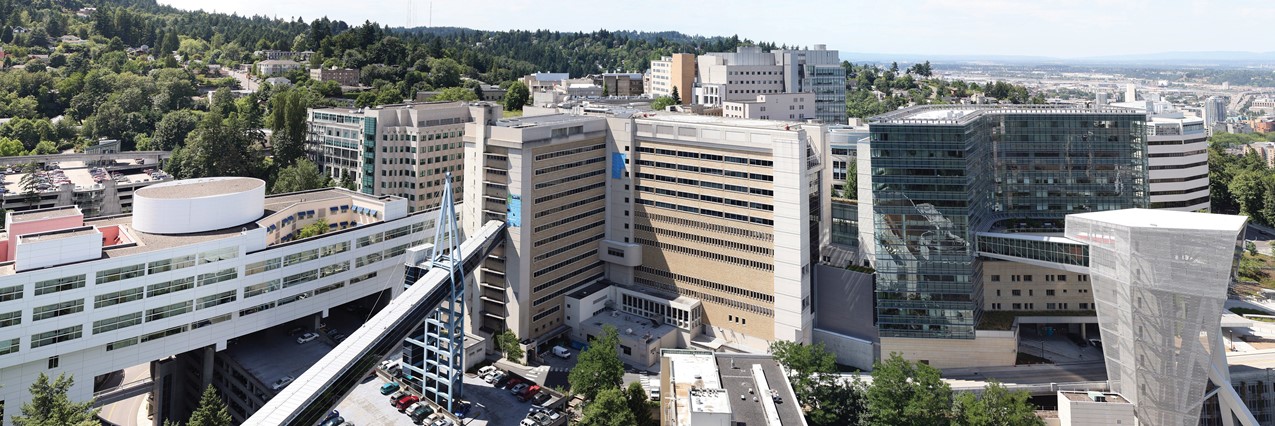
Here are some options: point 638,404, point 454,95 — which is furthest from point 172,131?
point 638,404

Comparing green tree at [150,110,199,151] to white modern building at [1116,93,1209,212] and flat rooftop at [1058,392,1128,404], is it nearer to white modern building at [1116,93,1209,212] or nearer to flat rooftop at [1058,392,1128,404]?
flat rooftop at [1058,392,1128,404]

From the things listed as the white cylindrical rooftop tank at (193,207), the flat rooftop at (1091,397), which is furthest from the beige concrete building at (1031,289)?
the white cylindrical rooftop tank at (193,207)

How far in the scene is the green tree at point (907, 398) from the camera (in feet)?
184

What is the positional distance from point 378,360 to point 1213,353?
58.5 meters

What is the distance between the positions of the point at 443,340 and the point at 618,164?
2737cm

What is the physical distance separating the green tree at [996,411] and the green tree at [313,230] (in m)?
59.2

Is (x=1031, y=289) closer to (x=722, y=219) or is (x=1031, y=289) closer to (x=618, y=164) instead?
(x=722, y=219)

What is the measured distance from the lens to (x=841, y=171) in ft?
301

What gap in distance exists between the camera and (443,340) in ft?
208

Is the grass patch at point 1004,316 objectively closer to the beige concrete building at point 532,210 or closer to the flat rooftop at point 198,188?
the beige concrete building at point 532,210

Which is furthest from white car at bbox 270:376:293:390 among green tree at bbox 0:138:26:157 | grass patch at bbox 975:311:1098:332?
green tree at bbox 0:138:26:157

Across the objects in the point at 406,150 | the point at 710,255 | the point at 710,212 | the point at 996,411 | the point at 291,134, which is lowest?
the point at 996,411

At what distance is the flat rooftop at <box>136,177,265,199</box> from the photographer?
65.8 m

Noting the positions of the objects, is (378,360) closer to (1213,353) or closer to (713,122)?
(713,122)
